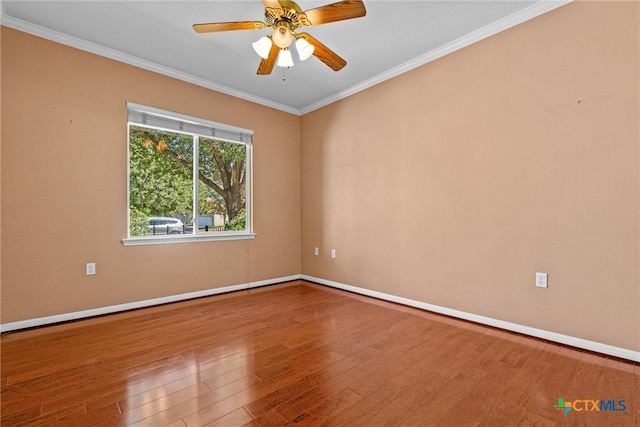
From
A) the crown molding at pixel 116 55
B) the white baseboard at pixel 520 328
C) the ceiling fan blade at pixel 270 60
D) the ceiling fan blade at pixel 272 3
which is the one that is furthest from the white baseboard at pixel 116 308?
the ceiling fan blade at pixel 272 3

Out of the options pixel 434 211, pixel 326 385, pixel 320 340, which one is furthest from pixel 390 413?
pixel 434 211

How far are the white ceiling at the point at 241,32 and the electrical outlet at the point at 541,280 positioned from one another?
82.0 inches

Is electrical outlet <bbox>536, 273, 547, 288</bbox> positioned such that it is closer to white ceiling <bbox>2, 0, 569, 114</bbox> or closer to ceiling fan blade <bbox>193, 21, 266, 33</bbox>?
white ceiling <bbox>2, 0, 569, 114</bbox>

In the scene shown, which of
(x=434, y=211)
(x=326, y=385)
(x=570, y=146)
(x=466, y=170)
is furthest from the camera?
(x=434, y=211)

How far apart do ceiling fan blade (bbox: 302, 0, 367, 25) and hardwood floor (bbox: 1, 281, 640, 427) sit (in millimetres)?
2300

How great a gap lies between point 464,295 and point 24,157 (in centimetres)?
416

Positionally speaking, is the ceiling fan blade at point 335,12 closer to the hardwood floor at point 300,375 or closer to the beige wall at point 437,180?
the beige wall at point 437,180

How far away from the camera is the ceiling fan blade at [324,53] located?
217 centimetres

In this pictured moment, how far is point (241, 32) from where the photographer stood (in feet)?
8.82

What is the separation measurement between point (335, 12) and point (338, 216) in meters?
2.55

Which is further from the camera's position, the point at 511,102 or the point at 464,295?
the point at 464,295

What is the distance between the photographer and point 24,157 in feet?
8.49

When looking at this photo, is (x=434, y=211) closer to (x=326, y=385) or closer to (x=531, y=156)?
(x=531, y=156)

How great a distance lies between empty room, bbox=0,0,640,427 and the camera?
68.6 inches
